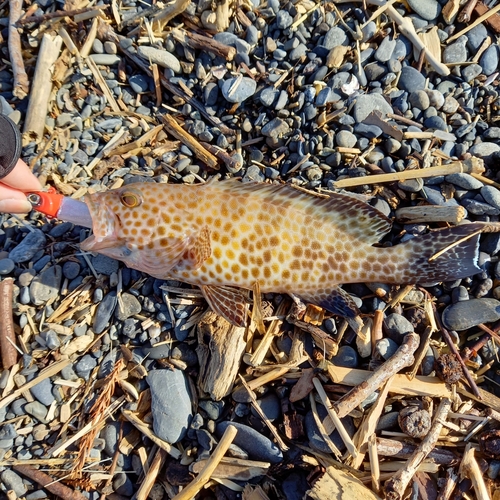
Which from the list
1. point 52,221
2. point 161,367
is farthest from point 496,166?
point 52,221

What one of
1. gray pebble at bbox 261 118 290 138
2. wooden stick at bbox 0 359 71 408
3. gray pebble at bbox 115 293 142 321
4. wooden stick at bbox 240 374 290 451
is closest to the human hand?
gray pebble at bbox 115 293 142 321

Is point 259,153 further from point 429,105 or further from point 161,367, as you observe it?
point 161,367

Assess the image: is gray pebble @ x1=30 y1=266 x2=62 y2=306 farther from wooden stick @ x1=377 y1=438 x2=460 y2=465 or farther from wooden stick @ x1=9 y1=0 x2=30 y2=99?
wooden stick @ x1=377 y1=438 x2=460 y2=465

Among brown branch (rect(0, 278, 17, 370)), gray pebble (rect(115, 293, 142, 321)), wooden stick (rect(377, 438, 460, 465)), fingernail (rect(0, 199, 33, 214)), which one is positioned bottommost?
wooden stick (rect(377, 438, 460, 465))

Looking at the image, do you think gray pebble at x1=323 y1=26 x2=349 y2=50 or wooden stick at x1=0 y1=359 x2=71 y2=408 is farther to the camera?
gray pebble at x1=323 y1=26 x2=349 y2=50

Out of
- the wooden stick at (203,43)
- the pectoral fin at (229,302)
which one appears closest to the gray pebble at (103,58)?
the wooden stick at (203,43)

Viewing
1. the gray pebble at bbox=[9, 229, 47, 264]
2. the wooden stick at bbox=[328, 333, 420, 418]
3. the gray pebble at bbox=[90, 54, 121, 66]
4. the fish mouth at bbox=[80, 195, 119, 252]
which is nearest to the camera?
the wooden stick at bbox=[328, 333, 420, 418]

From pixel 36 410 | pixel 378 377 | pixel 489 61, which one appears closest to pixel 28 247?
pixel 36 410
